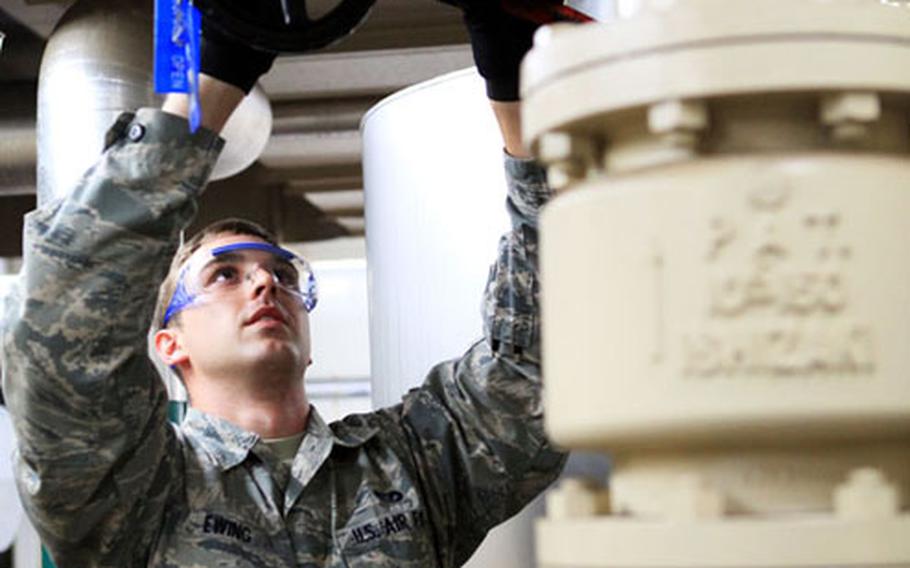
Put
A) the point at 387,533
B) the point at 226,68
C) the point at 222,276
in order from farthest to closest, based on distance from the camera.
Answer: the point at 222,276, the point at 387,533, the point at 226,68

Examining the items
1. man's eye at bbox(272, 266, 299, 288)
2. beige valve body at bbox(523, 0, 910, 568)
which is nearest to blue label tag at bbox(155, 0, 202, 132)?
beige valve body at bbox(523, 0, 910, 568)

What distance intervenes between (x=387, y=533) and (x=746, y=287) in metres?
1.12

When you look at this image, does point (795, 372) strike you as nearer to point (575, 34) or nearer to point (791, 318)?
point (791, 318)

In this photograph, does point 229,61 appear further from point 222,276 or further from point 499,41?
point 222,276

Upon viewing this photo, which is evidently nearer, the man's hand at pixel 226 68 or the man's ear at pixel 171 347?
the man's hand at pixel 226 68

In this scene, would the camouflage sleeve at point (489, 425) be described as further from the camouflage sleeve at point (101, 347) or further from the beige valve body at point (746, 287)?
the beige valve body at point (746, 287)

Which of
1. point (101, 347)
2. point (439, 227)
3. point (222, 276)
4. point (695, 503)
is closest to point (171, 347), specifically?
point (222, 276)

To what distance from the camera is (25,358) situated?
4.32 ft

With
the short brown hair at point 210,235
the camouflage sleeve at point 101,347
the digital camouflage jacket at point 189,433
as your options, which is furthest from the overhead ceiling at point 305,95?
the camouflage sleeve at point 101,347

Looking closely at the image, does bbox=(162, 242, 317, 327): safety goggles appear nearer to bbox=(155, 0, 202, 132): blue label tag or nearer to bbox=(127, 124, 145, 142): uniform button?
bbox=(127, 124, 145, 142): uniform button

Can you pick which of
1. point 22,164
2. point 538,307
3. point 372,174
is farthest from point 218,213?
point 538,307

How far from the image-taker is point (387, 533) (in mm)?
1606

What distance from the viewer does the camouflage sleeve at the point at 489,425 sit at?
1559 mm

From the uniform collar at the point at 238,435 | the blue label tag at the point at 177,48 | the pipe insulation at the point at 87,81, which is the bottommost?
the uniform collar at the point at 238,435
